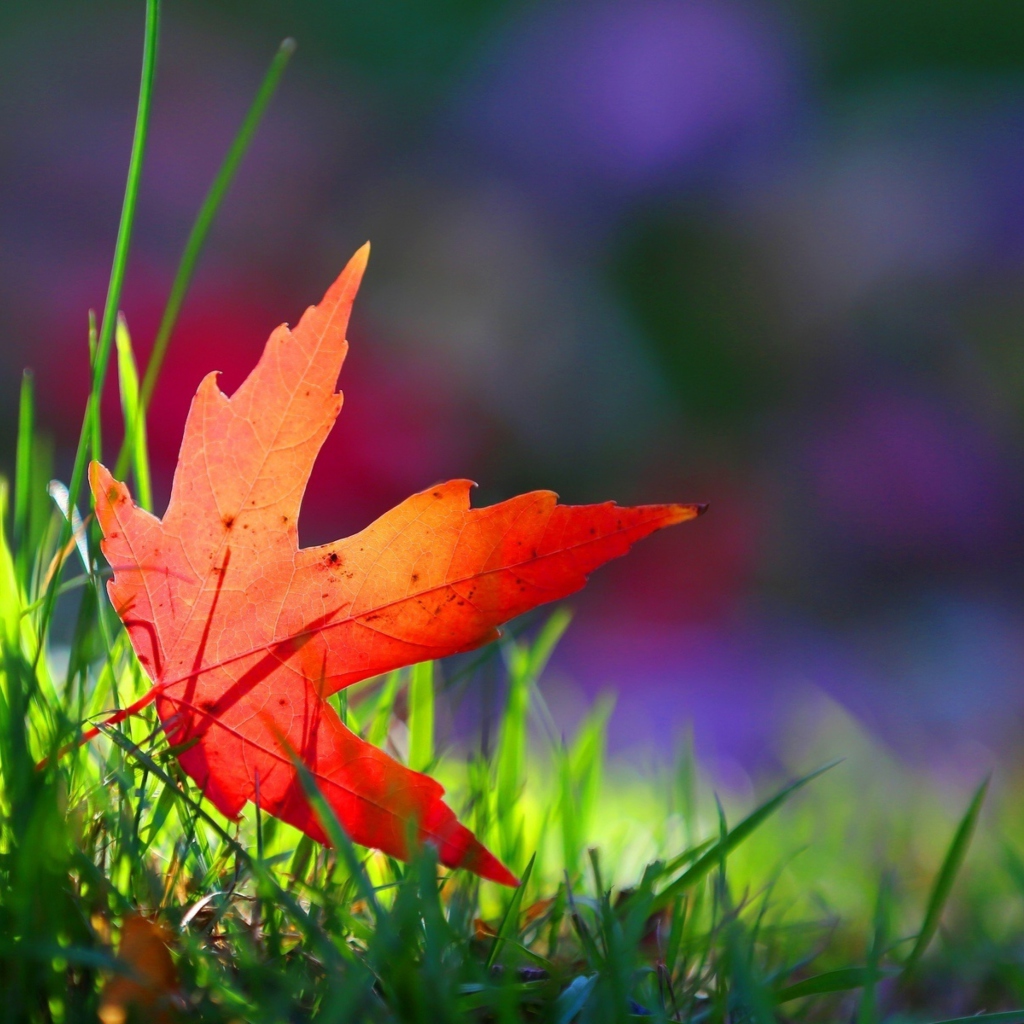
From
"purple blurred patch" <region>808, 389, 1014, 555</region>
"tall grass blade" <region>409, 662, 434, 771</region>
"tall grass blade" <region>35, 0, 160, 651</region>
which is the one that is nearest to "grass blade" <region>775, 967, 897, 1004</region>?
"tall grass blade" <region>409, 662, 434, 771</region>

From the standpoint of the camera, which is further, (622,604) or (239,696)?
(622,604)

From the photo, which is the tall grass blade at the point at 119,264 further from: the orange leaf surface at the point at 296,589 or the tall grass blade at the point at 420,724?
the tall grass blade at the point at 420,724

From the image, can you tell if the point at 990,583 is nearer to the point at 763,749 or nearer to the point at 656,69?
the point at 763,749

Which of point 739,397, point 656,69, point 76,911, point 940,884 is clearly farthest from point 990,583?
point 76,911

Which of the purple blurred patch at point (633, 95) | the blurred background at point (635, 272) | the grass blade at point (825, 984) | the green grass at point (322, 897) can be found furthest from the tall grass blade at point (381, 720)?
the purple blurred patch at point (633, 95)

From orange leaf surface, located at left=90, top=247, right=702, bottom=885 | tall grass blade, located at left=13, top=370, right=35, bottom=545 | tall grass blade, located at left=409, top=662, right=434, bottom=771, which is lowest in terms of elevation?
tall grass blade, located at left=409, top=662, right=434, bottom=771

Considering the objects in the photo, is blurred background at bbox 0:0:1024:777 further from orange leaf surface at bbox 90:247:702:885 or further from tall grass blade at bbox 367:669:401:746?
orange leaf surface at bbox 90:247:702:885
